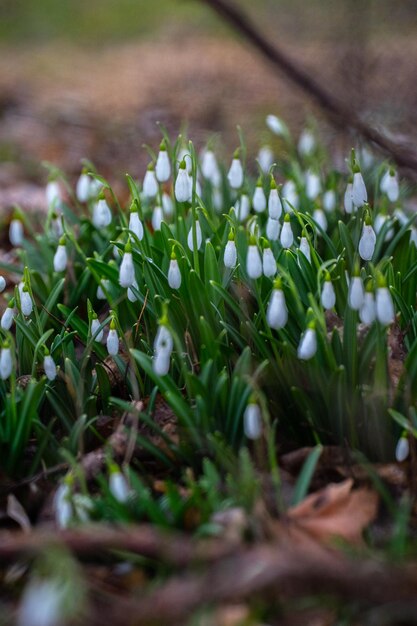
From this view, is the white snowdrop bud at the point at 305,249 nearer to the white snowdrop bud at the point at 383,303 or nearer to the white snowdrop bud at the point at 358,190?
the white snowdrop bud at the point at 358,190

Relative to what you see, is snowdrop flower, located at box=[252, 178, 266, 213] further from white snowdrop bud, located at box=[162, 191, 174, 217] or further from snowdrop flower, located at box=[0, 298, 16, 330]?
snowdrop flower, located at box=[0, 298, 16, 330]

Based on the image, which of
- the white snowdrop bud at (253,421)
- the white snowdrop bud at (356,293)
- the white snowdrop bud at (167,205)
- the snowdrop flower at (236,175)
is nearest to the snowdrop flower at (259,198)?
the snowdrop flower at (236,175)

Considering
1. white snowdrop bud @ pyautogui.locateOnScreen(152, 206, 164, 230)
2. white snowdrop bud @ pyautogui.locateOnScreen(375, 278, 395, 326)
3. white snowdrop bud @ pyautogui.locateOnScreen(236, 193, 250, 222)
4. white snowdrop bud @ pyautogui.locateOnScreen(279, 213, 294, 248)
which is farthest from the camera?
white snowdrop bud @ pyautogui.locateOnScreen(236, 193, 250, 222)

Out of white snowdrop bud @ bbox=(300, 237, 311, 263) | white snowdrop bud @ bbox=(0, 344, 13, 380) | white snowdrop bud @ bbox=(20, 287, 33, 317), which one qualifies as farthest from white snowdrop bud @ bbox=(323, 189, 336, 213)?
white snowdrop bud @ bbox=(0, 344, 13, 380)

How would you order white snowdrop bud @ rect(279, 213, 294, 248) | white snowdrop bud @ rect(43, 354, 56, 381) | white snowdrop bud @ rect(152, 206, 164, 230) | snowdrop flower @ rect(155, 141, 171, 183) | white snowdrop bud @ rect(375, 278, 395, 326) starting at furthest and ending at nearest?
white snowdrop bud @ rect(152, 206, 164, 230) → snowdrop flower @ rect(155, 141, 171, 183) → white snowdrop bud @ rect(279, 213, 294, 248) → white snowdrop bud @ rect(43, 354, 56, 381) → white snowdrop bud @ rect(375, 278, 395, 326)

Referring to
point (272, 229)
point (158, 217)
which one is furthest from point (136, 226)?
point (272, 229)

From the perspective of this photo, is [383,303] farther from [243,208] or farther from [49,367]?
[243,208]

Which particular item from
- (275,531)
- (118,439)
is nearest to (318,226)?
(118,439)
